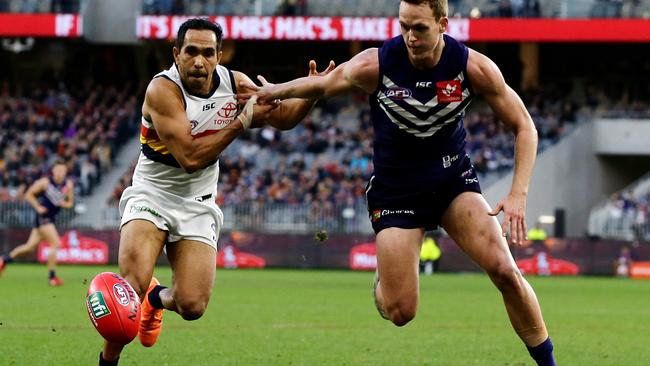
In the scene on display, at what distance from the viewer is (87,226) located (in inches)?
1299

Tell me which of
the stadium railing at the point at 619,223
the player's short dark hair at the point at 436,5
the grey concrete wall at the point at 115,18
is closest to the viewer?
the player's short dark hair at the point at 436,5

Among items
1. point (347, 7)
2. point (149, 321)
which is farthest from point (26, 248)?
point (347, 7)

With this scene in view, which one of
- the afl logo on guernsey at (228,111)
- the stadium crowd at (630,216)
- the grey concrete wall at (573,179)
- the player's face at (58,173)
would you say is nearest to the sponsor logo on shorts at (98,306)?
the afl logo on guernsey at (228,111)

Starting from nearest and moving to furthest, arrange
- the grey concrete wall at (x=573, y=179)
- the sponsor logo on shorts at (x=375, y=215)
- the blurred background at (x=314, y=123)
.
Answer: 1. the sponsor logo on shorts at (x=375, y=215)
2. the blurred background at (x=314, y=123)
3. the grey concrete wall at (x=573, y=179)

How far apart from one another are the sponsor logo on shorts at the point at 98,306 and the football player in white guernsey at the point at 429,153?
1959 millimetres

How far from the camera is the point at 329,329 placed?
1429cm

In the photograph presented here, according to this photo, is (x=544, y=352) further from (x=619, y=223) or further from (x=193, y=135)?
(x=619, y=223)

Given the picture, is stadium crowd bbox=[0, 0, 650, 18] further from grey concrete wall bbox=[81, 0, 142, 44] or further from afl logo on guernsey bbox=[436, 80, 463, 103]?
afl logo on guernsey bbox=[436, 80, 463, 103]

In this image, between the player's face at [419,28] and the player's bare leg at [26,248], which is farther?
the player's bare leg at [26,248]

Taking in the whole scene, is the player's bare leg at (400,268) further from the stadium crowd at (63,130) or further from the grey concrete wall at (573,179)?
the grey concrete wall at (573,179)

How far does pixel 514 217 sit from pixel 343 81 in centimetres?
154

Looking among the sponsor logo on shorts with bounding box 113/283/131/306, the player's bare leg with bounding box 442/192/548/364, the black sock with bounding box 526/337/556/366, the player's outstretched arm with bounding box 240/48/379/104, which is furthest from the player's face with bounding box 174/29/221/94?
the black sock with bounding box 526/337/556/366

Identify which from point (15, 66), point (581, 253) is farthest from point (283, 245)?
point (15, 66)

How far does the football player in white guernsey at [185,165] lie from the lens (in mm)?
9133
